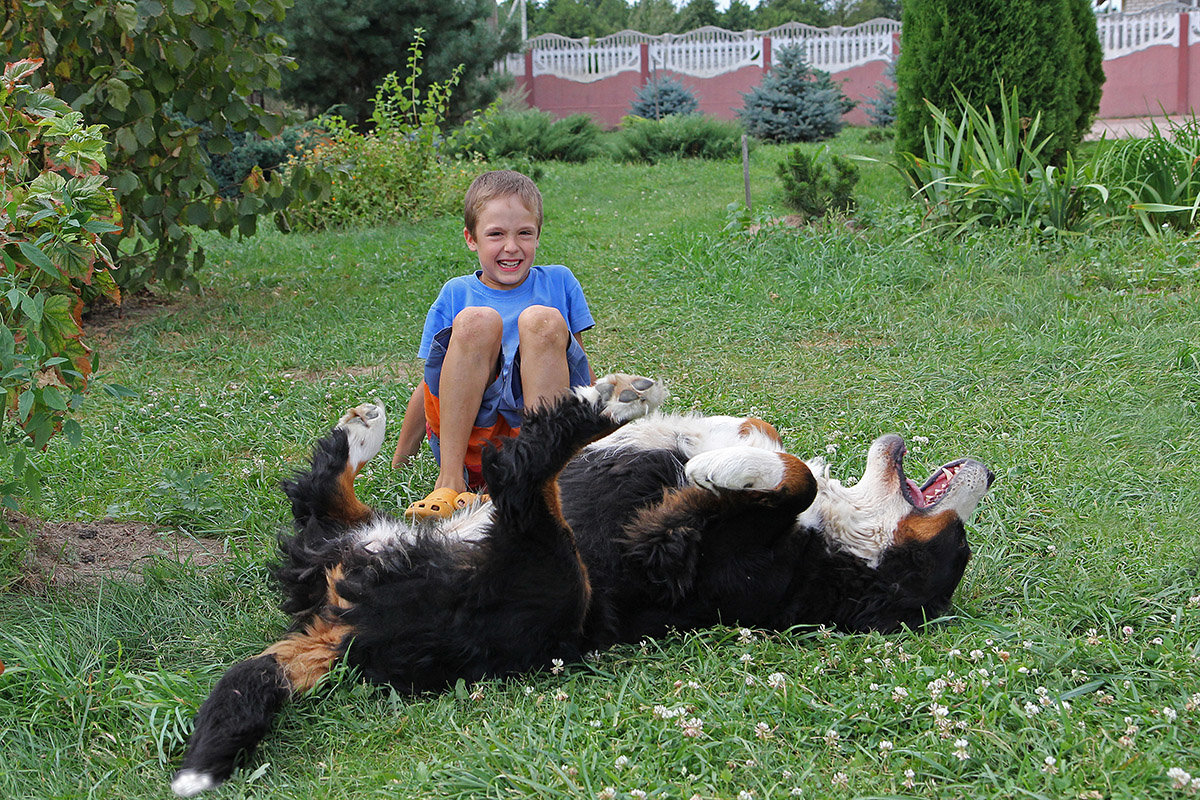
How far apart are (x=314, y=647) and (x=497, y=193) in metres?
1.75

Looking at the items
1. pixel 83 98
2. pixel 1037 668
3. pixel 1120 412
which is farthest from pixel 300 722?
pixel 83 98

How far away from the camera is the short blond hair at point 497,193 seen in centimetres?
342

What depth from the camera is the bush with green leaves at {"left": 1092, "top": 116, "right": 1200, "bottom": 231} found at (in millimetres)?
6554

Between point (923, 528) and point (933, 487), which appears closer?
point (923, 528)

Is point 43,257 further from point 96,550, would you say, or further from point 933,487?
point 933,487

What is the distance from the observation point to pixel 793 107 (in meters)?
16.9

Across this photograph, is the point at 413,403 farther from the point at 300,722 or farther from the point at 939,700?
the point at 939,700

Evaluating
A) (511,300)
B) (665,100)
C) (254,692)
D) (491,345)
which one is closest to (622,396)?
(491,345)

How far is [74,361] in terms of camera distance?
265 cm

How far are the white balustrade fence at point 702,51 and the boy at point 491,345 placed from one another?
69.8 ft

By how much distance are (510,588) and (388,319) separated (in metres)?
4.03

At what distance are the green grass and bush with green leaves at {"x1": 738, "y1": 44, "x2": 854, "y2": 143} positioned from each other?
10515 millimetres

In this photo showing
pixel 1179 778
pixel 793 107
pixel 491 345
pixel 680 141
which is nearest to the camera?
pixel 1179 778

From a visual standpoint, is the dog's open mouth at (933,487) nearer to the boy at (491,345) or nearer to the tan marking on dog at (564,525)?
the tan marking on dog at (564,525)
